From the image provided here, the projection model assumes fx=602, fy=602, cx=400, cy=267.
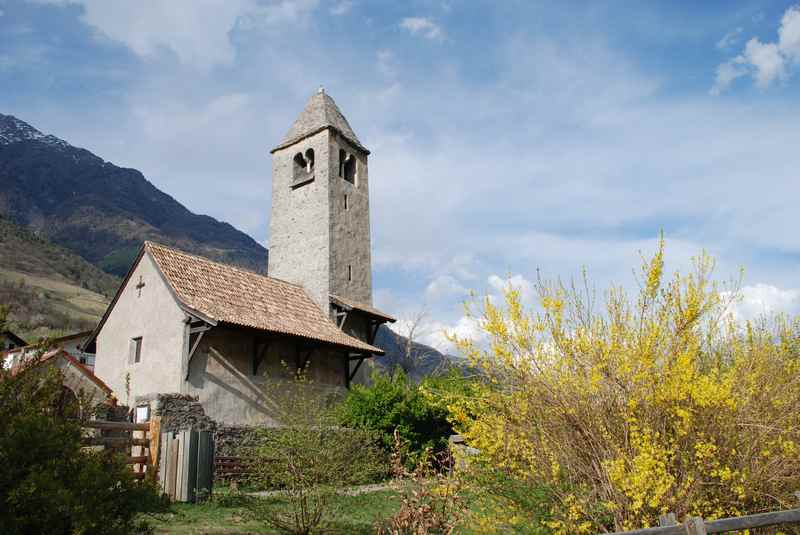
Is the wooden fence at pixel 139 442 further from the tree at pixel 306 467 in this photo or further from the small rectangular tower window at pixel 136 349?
the small rectangular tower window at pixel 136 349

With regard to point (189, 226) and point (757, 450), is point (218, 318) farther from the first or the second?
point (189, 226)

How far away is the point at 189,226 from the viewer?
153 meters

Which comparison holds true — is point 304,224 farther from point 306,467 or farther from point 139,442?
point 306,467

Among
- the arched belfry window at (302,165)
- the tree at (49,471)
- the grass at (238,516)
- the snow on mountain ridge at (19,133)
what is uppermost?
the snow on mountain ridge at (19,133)

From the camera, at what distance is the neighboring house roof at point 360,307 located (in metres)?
22.1

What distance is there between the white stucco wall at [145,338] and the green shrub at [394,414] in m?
4.98

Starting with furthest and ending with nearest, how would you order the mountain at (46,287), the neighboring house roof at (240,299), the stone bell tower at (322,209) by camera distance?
the mountain at (46,287)
the stone bell tower at (322,209)
the neighboring house roof at (240,299)

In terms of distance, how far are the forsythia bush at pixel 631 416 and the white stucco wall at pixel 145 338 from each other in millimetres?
11899

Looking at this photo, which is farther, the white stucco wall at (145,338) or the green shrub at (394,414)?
the green shrub at (394,414)

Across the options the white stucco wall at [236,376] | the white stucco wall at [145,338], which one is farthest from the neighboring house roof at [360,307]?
the white stucco wall at [145,338]

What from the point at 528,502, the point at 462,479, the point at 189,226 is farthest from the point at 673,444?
the point at 189,226

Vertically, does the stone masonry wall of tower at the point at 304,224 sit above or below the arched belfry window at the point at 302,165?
below

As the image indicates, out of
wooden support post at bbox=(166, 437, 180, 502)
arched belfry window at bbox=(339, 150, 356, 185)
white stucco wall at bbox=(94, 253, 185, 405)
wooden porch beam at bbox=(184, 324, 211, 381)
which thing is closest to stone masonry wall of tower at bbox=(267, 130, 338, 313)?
arched belfry window at bbox=(339, 150, 356, 185)

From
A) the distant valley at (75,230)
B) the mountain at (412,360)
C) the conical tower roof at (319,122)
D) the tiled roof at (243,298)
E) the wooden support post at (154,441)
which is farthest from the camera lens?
the distant valley at (75,230)
